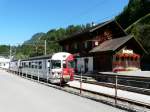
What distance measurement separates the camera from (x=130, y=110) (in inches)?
458

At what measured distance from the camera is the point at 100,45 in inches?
1886

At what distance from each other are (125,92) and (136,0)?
69604mm

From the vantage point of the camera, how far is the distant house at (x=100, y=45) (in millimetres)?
43025

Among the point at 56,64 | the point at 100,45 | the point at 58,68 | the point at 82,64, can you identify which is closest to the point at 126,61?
the point at 100,45

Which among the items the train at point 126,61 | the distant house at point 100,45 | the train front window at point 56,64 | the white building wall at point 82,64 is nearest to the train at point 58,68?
the train front window at point 56,64

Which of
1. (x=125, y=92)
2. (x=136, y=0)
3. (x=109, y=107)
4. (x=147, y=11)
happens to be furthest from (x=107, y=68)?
(x=136, y=0)

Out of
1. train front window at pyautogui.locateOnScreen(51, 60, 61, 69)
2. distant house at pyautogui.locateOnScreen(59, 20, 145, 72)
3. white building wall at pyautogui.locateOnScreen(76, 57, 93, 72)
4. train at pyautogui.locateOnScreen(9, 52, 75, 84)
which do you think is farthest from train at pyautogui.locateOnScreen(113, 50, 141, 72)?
train front window at pyautogui.locateOnScreen(51, 60, 61, 69)

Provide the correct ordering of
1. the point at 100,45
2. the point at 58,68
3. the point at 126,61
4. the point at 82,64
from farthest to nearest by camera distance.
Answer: the point at 82,64 < the point at 100,45 < the point at 126,61 < the point at 58,68

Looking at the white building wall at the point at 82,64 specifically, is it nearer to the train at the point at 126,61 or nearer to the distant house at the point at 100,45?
the distant house at the point at 100,45

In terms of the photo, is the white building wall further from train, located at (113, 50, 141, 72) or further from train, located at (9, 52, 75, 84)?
train, located at (9, 52, 75, 84)

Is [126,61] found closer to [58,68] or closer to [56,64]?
[56,64]

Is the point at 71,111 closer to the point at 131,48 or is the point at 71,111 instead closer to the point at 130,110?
the point at 130,110

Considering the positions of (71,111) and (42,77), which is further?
(42,77)

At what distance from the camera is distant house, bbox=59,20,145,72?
141 feet
